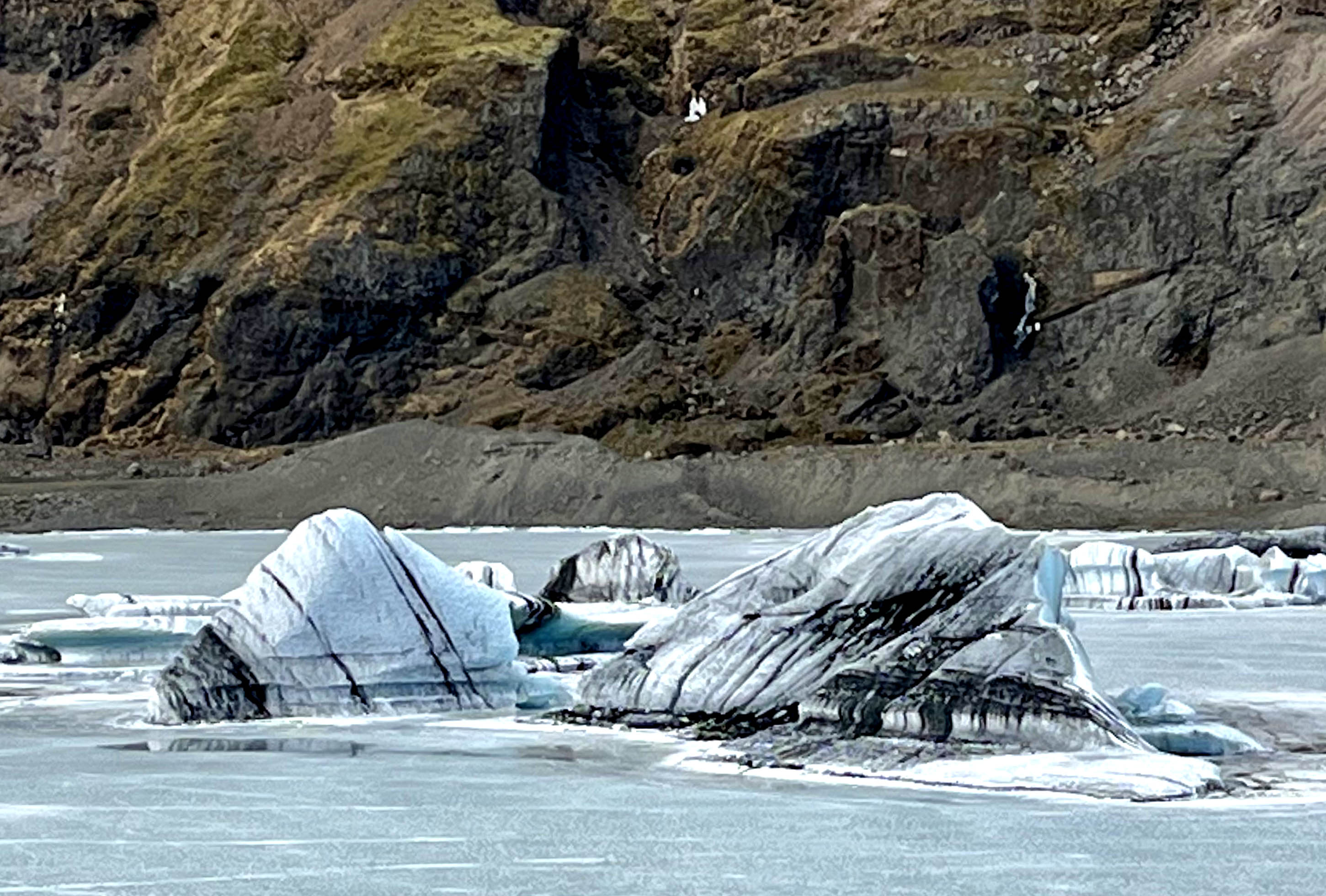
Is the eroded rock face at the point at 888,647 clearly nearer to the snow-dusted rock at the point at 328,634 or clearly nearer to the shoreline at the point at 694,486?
the snow-dusted rock at the point at 328,634

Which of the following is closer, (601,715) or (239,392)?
(601,715)

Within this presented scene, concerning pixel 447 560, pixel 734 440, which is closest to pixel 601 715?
pixel 447 560

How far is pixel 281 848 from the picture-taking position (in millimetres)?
7918

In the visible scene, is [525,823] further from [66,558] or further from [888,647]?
[66,558]

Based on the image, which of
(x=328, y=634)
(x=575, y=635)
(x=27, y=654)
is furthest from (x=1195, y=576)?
(x=328, y=634)

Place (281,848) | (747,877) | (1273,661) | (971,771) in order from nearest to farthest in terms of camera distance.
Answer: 1. (747,877)
2. (281,848)
3. (971,771)
4. (1273,661)

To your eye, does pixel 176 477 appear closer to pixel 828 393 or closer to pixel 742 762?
pixel 828 393

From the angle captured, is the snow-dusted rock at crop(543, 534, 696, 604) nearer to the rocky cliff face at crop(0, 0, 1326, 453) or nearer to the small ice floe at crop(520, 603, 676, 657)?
the small ice floe at crop(520, 603, 676, 657)

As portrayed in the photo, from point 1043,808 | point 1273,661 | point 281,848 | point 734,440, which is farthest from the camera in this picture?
point 734,440

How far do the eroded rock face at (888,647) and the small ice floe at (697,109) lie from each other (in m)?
90.6

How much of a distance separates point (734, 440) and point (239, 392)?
24.0m

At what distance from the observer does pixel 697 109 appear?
102 metres

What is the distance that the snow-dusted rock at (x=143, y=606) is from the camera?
65.2 feet

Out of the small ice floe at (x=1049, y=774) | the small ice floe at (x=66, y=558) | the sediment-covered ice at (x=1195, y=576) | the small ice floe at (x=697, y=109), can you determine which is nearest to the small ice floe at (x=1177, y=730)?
the small ice floe at (x=1049, y=774)
